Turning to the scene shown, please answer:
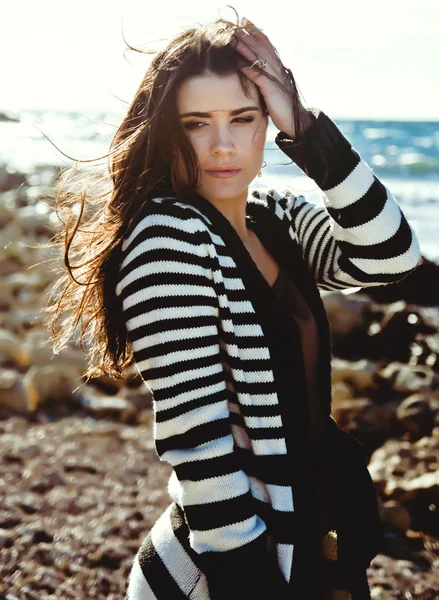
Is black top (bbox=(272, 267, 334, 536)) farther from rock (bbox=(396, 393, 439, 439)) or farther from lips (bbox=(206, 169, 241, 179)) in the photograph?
rock (bbox=(396, 393, 439, 439))

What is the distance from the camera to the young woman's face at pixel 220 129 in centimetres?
174

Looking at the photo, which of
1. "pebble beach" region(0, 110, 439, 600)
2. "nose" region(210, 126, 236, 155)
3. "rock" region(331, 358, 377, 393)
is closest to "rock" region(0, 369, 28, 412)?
"pebble beach" region(0, 110, 439, 600)

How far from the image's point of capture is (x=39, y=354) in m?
4.89

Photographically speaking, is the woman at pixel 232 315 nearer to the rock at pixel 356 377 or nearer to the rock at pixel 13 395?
the rock at pixel 13 395

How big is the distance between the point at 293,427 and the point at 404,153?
28073mm

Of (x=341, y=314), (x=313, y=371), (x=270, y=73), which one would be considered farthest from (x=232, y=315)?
(x=341, y=314)

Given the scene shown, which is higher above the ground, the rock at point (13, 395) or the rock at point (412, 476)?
the rock at point (13, 395)

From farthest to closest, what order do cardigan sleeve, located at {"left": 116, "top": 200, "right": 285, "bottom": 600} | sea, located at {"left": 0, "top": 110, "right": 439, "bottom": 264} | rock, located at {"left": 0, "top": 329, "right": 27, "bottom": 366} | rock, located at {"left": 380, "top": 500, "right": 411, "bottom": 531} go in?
1. rock, located at {"left": 0, "top": 329, "right": 27, "bottom": 366}
2. rock, located at {"left": 380, "top": 500, "right": 411, "bottom": 531}
3. sea, located at {"left": 0, "top": 110, "right": 439, "bottom": 264}
4. cardigan sleeve, located at {"left": 116, "top": 200, "right": 285, "bottom": 600}

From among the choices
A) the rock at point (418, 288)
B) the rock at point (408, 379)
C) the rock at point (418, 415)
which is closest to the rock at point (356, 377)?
the rock at point (408, 379)

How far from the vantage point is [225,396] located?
1.50 metres

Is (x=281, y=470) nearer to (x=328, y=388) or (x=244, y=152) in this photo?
(x=328, y=388)

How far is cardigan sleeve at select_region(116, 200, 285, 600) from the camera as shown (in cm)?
144

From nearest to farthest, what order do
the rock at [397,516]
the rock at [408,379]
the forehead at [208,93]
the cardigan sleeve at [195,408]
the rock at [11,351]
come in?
1. the cardigan sleeve at [195,408]
2. the forehead at [208,93]
3. the rock at [397,516]
4. the rock at [408,379]
5. the rock at [11,351]

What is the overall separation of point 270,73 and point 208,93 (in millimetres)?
177
